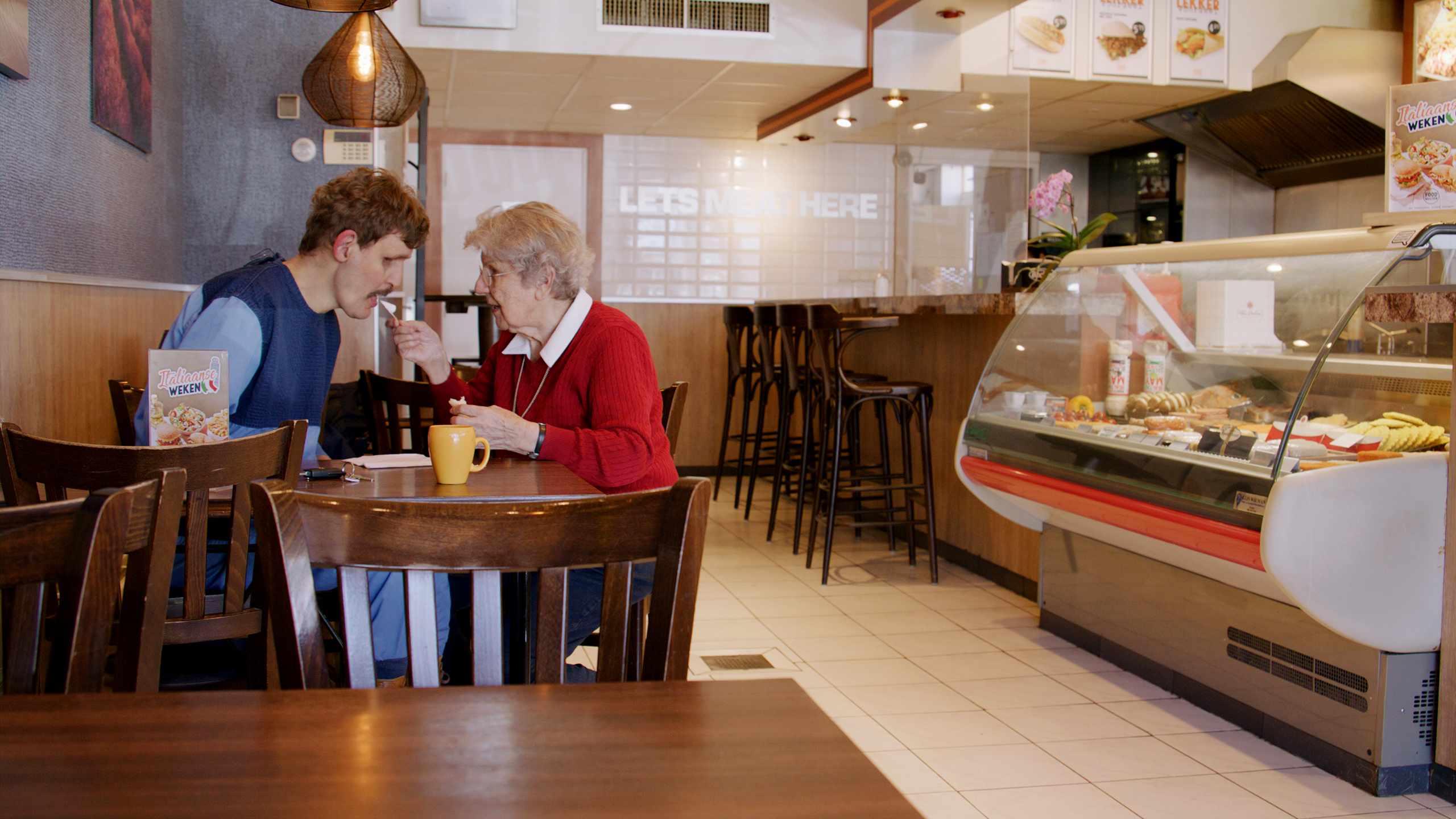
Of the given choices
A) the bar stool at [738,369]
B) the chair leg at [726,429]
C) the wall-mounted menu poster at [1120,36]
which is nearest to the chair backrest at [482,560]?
the bar stool at [738,369]

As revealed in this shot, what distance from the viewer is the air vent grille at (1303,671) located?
7.50 feet

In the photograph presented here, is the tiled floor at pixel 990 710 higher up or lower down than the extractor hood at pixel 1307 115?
lower down

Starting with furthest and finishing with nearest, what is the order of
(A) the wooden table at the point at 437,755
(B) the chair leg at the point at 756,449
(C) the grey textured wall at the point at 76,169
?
1. (B) the chair leg at the point at 756,449
2. (C) the grey textured wall at the point at 76,169
3. (A) the wooden table at the point at 437,755

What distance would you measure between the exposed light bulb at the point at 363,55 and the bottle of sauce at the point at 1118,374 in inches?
102

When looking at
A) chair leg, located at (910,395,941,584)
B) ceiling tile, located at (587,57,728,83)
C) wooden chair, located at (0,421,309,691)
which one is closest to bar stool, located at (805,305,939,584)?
chair leg, located at (910,395,941,584)

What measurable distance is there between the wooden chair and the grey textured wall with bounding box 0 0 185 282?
1.23 m

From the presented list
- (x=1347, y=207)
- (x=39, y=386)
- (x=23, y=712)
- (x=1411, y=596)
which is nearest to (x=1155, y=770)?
(x=1411, y=596)

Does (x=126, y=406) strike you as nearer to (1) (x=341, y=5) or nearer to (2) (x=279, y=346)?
(2) (x=279, y=346)

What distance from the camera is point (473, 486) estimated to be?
1.70m

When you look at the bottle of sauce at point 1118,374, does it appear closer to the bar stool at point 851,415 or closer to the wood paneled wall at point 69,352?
the bar stool at point 851,415

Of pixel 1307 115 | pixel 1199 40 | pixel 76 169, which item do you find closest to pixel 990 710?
pixel 76 169

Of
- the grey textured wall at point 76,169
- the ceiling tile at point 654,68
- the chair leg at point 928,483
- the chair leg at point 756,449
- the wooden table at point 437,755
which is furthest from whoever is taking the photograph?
the chair leg at point 756,449

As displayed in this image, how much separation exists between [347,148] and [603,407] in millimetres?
2735

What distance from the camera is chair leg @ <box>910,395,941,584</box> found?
401cm
